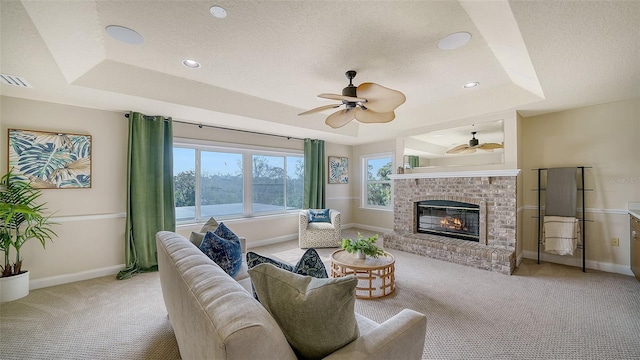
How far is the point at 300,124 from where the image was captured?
14.6 ft

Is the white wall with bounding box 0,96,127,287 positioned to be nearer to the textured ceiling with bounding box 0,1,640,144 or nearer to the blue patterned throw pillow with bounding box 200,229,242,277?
the textured ceiling with bounding box 0,1,640,144

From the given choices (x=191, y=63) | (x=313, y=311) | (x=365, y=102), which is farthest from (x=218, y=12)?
(x=313, y=311)

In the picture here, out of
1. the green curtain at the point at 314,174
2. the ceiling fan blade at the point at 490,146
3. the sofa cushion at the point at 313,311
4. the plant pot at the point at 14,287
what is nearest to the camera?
the sofa cushion at the point at 313,311

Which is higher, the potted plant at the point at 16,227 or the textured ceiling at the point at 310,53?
the textured ceiling at the point at 310,53

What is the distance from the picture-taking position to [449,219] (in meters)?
4.39

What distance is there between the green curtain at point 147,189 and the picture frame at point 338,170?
3.47m

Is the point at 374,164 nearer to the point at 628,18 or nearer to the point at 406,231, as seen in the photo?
the point at 406,231

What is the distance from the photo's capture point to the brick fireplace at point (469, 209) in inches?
141

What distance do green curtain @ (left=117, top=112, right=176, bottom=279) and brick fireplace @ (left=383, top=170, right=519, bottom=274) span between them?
→ 378 cm

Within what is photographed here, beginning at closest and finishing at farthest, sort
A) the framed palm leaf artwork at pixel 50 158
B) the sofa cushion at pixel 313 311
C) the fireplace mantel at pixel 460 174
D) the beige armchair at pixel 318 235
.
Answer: the sofa cushion at pixel 313 311 < the framed palm leaf artwork at pixel 50 158 < the fireplace mantel at pixel 460 174 < the beige armchair at pixel 318 235

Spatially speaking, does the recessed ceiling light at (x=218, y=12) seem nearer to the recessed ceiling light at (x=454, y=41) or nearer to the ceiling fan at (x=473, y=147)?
the recessed ceiling light at (x=454, y=41)

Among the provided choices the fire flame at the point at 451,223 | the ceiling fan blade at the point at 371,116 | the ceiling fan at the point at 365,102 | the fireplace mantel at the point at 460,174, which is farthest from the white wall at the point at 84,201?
the fire flame at the point at 451,223

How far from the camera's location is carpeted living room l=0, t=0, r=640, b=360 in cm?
159

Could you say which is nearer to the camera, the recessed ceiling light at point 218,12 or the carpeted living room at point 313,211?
the carpeted living room at point 313,211
